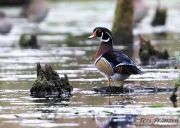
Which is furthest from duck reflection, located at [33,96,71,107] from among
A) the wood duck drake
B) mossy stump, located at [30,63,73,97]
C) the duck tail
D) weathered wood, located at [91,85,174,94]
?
the duck tail

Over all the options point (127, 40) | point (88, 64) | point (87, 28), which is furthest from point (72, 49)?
point (87, 28)

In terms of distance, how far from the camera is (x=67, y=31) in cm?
2769

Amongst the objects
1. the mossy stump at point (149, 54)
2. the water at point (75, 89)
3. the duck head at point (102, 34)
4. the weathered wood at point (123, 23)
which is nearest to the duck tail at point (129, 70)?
the water at point (75, 89)

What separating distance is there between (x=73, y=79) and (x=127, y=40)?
26.4ft

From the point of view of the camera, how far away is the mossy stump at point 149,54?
52.8ft

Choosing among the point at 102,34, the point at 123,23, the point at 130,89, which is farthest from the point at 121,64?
the point at 123,23

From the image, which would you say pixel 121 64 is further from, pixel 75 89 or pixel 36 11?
pixel 36 11

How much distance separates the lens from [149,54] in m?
16.3

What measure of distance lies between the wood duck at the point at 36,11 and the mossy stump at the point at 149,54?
14676 mm

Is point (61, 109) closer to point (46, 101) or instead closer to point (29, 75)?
point (46, 101)

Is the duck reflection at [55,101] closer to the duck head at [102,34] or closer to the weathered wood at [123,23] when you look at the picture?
the duck head at [102,34]

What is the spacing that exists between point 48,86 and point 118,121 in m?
2.67

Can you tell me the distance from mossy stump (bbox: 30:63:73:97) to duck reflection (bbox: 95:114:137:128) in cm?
223

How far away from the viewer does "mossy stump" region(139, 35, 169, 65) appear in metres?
16.1
